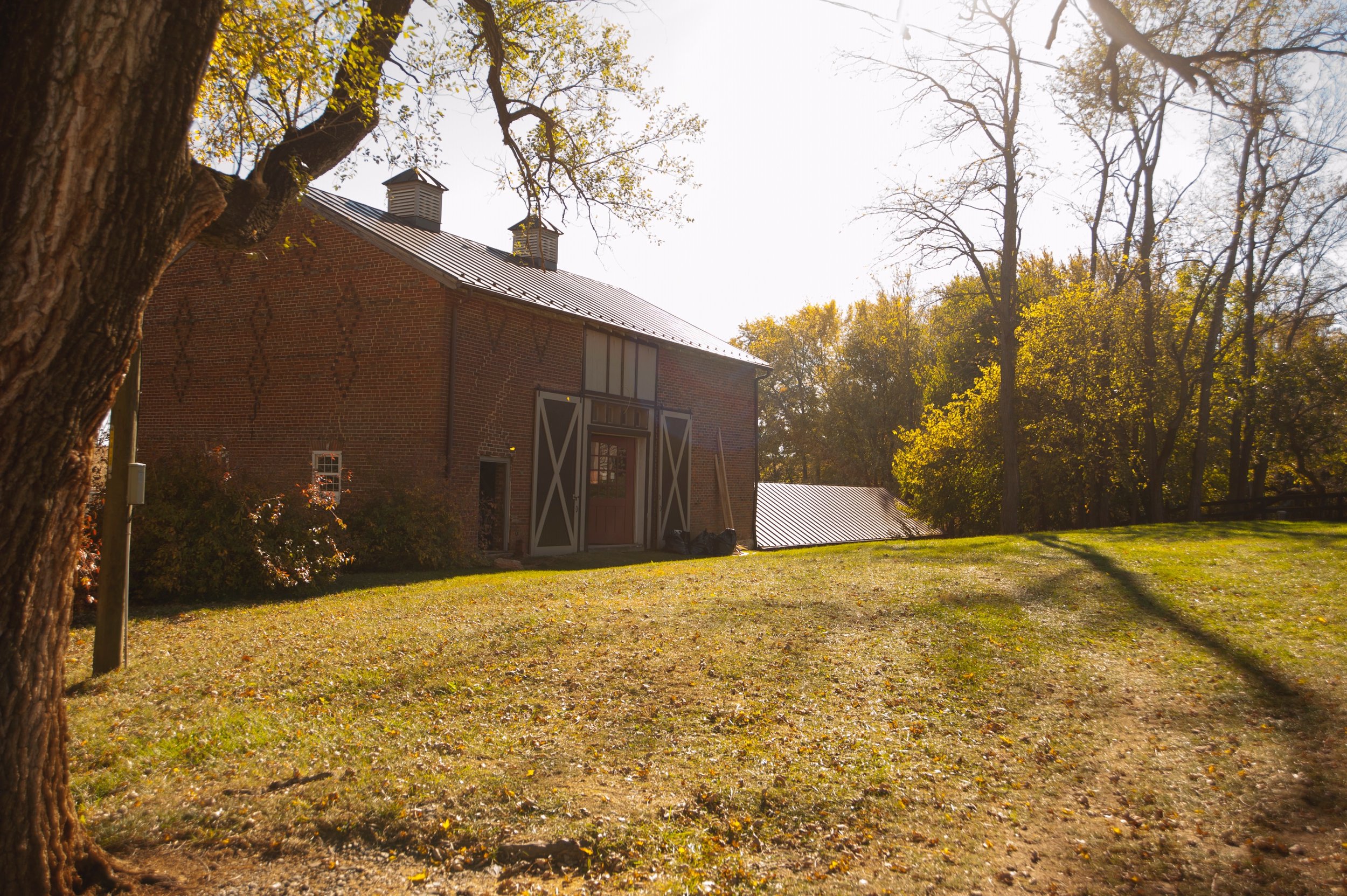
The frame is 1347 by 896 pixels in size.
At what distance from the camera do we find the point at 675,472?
19281mm

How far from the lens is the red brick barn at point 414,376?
1412cm

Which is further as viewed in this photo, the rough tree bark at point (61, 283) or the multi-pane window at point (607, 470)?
the multi-pane window at point (607, 470)

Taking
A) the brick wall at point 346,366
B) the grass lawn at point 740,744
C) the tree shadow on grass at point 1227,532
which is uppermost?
the brick wall at point 346,366

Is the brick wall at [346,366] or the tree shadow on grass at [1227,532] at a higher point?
the brick wall at [346,366]

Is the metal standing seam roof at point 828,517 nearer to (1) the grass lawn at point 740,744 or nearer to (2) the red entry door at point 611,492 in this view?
(2) the red entry door at point 611,492

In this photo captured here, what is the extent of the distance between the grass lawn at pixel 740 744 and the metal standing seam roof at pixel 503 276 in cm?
754

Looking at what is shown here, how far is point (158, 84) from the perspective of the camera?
2.93 meters

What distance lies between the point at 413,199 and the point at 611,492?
731 cm

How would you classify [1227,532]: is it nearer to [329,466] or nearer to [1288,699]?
[1288,699]

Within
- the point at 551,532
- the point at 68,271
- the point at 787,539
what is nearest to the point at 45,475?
the point at 68,271

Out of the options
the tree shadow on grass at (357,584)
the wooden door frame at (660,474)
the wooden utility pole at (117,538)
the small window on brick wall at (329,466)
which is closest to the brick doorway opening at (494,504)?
the tree shadow on grass at (357,584)

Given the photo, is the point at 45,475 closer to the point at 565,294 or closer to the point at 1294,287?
the point at 565,294

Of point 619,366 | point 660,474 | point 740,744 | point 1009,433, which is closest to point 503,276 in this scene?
point 619,366

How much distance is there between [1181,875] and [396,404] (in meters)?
12.7
